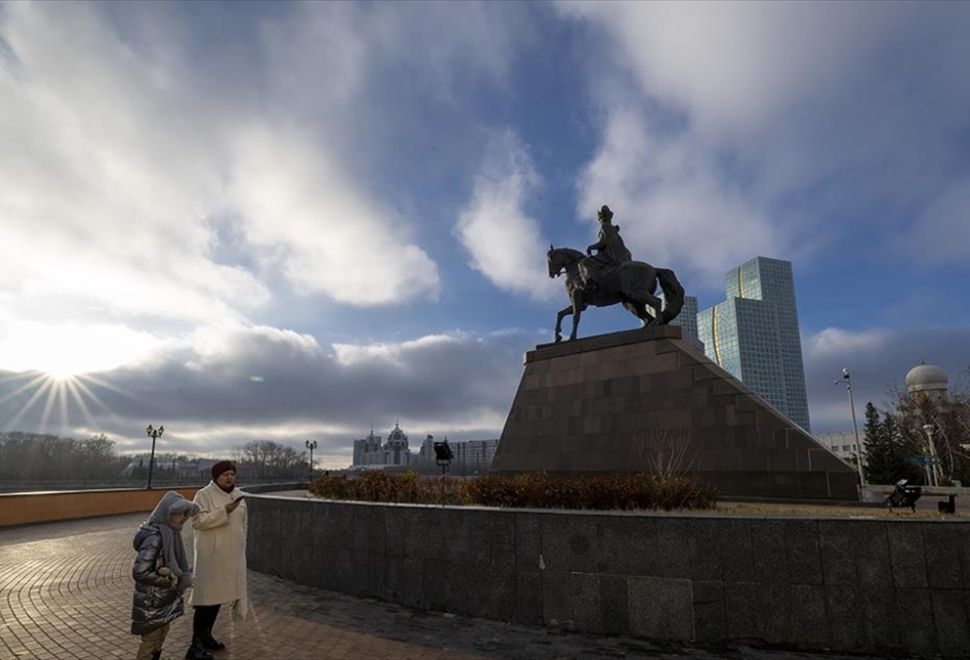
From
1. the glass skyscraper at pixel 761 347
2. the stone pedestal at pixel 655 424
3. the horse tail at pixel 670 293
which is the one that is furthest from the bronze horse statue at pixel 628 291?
the glass skyscraper at pixel 761 347

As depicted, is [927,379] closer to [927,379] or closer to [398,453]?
[927,379]

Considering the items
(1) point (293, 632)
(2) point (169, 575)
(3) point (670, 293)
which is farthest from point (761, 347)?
(2) point (169, 575)

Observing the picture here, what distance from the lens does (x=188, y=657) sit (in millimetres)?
5352

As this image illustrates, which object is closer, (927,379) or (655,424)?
(655,424)

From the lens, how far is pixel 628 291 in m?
15.0

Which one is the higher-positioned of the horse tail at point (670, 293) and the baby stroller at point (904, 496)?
the horse tail at point (670, 293)

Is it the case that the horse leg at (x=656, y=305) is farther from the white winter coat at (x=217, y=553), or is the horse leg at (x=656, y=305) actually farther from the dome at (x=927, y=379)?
the dome at (x=927, y=379)

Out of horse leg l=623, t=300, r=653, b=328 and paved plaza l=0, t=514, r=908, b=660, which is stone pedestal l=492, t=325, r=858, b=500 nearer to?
horse leg l=623, t=300, r=653, b=328

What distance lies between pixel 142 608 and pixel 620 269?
527 inches

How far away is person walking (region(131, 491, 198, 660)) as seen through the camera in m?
4.66

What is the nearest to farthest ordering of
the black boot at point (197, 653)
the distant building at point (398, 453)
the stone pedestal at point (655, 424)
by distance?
the black boot at point (197, 653) → the stone pedestal at point (655, 424) → the distant building at point (398, 453)

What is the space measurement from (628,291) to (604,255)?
4.99 feet

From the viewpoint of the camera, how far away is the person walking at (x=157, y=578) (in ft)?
15.3

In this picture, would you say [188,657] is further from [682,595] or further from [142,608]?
[682,595]
